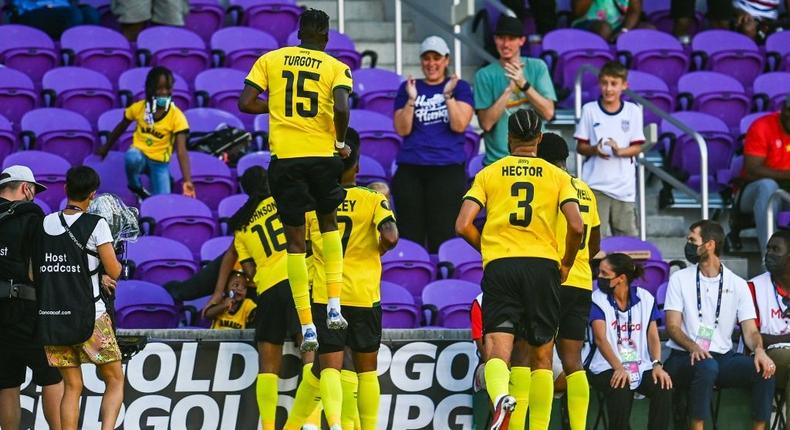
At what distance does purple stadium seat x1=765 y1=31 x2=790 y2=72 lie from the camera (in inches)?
709

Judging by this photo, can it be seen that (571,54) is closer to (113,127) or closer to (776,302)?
(776,302)

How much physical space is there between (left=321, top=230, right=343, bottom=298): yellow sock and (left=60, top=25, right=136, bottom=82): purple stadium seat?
224 inches

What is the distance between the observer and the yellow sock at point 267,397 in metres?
12.0

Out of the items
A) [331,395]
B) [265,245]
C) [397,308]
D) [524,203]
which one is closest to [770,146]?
[397,308]

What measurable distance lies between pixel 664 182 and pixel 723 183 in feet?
1.90

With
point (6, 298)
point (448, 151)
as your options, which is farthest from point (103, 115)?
point (6, 298)

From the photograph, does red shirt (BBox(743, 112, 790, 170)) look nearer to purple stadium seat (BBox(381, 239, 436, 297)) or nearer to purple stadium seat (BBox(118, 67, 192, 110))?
purple stadium seat (BBox(381, 239, 436, 297))

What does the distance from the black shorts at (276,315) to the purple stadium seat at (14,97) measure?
4439 millimetres

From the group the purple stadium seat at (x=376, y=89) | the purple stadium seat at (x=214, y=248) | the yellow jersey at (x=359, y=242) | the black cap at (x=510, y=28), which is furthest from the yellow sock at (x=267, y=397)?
the purple stadium seat at (x=376, y=89)

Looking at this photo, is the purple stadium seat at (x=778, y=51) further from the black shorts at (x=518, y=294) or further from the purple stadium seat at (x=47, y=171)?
the black shorts at (x=518, y=294)

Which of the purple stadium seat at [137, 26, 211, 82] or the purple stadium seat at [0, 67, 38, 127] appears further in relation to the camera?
the purple stadium seat at [137, 26, 211, 82]

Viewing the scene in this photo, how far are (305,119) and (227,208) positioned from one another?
3.55 meters

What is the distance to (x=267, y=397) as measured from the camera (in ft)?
39.2

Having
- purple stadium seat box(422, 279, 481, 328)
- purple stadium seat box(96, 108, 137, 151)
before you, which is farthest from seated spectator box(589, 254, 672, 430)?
purple stadium seat box(96, 108, 137, 151)
